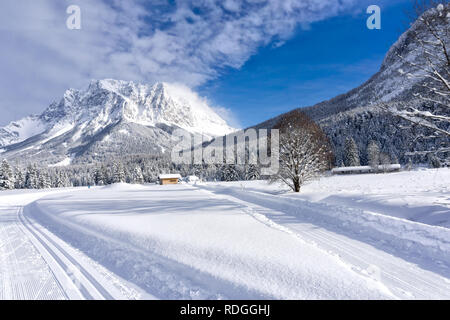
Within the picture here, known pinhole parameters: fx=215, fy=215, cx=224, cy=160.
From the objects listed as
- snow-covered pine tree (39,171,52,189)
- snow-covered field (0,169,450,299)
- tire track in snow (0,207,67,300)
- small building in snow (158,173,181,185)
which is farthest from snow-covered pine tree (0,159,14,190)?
tire track in snow (0,207,67,300)

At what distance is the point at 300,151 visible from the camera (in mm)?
18094

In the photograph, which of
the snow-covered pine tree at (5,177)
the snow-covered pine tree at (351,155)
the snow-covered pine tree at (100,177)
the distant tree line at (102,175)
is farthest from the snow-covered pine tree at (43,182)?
the snow-covered pine tree at (351,155)

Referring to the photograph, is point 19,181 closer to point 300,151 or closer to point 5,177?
point 5,177

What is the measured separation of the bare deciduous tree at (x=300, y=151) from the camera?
18.2 m

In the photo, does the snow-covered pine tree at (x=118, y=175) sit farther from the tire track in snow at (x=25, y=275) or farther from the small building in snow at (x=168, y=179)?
the tire track in snow at (x=25, y=275)

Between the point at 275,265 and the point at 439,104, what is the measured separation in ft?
31.3

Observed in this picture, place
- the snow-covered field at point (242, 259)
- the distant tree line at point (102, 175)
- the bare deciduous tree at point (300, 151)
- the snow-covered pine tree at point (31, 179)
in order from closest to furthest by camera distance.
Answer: the snow-covered field at point (242, 259) < the bare deciduous tree at point (300, 151) < the distant tree line at point (102, 175) < the snow-covered pine tree at point (31, 179)

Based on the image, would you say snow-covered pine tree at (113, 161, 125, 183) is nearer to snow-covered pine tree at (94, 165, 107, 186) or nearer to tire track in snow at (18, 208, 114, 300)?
snow-covered pine tree at (94, 165, 107, 186)

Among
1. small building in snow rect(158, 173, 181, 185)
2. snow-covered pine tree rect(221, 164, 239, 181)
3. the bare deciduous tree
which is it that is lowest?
small building in snow rect(158, 173, 181, 185)

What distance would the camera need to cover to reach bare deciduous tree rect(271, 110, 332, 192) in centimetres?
1819

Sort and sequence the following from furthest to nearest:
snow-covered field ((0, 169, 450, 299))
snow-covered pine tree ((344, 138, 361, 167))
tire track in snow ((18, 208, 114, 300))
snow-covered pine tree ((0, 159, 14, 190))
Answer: snow-covered pine tree ((344, 138, 361, 167)) → snow-covered pine tree ((0, 159, 14, 190)) → tire track in snow ((18, 208, 114, 300)) → snow-covered field ((0, 169, 450, 299))

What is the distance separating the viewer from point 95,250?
21.8 feet
